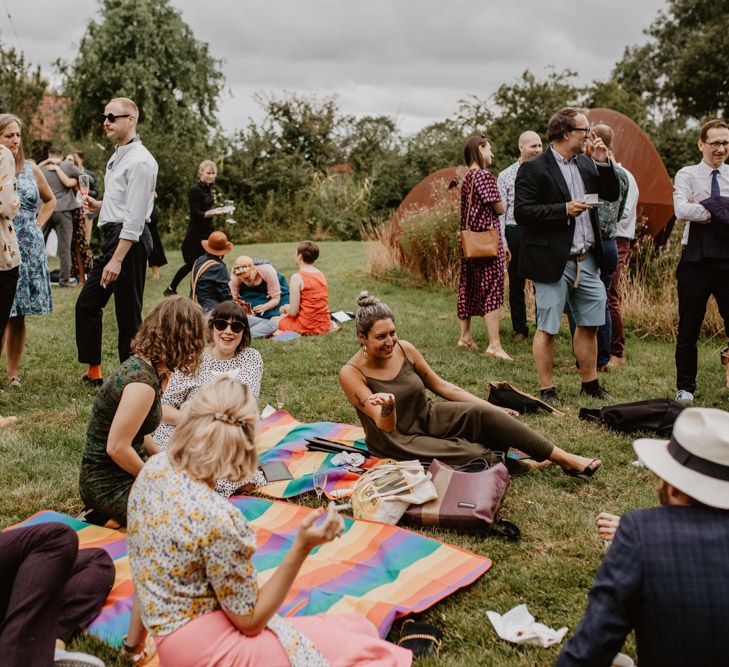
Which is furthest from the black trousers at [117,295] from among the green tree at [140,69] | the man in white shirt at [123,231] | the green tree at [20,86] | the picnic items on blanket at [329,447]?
the green tree at [140,69]

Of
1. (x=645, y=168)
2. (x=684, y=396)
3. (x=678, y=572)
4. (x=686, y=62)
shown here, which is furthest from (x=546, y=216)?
(x=686, y=62)

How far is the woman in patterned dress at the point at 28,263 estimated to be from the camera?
21.0 feet

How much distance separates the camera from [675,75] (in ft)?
113

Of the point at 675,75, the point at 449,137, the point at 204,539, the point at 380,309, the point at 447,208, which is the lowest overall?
the point at 204,539

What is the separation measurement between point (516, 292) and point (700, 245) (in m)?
2.57

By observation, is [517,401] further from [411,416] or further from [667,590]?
[667,590]

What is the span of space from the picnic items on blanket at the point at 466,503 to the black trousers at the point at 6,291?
3492mm

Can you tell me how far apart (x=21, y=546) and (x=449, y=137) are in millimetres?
20592

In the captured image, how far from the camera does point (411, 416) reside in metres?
4.87

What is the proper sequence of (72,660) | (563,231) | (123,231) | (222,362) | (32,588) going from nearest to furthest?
A: 1. (32,588)
2. (72,660)
3. (222,362)
4. (123,231)
5. (563,231)

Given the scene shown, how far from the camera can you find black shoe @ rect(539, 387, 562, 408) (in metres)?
6.12

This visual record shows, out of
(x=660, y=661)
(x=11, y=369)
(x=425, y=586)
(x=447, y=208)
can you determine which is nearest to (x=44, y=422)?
(x=11, y=369)

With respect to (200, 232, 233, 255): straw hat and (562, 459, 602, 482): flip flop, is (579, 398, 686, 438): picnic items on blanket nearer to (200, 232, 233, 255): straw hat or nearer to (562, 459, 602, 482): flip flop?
(562, 459, 602, 482): flip flop

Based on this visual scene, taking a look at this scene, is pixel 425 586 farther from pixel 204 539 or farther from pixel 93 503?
pixel 93 503
